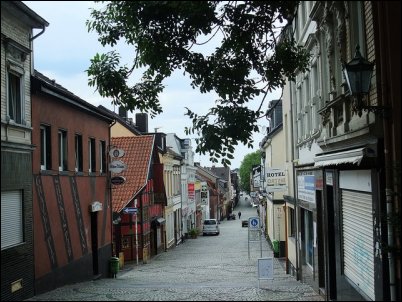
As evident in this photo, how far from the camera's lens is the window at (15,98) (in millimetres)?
13117

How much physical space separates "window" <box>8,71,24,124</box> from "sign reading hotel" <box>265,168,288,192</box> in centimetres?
1060

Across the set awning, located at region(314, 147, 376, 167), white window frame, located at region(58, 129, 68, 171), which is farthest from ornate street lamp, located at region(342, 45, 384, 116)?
white window frame, located at region(58, 129, 68, 171)

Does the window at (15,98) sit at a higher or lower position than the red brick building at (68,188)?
higher

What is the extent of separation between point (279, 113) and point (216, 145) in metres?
28.7

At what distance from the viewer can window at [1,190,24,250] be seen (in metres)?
12.2

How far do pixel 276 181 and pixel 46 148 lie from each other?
29.7 feet

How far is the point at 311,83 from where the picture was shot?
51.6 feet

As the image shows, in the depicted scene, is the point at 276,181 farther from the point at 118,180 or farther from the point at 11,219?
the point at 11,219

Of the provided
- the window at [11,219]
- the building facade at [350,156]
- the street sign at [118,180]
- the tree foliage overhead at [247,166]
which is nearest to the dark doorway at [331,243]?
the building facade at [350,156]

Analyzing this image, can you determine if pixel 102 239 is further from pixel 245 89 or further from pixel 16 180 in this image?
pixel 245 89

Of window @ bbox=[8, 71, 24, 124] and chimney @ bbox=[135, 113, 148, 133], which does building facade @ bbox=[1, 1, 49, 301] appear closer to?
window @ bbox=[8, 71, 24, 124]

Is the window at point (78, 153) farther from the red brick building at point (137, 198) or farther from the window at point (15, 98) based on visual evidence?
the red brick building at point (137, 198)

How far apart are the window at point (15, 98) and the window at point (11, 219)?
1.77 meters

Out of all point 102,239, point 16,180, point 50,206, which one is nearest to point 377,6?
point 16,180
